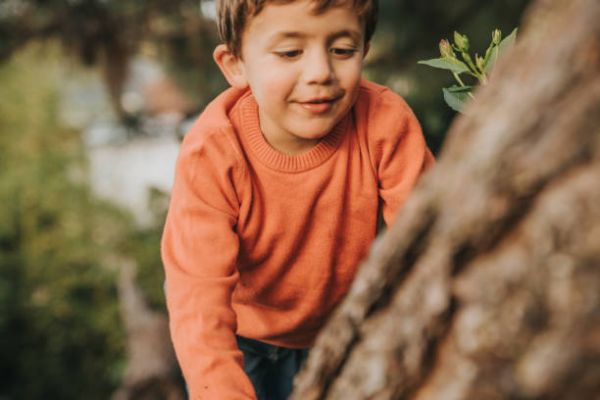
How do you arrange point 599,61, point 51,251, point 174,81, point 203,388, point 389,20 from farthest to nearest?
point 51,251
point 174,81
point 389,20
point 203,388
point 599,61

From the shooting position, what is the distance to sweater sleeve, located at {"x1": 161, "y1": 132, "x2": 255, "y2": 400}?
124 centimetres

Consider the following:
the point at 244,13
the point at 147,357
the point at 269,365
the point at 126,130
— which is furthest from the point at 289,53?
the point at 126,130

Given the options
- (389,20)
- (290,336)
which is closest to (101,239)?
(389,20)

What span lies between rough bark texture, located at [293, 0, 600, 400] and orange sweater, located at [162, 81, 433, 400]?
63cm

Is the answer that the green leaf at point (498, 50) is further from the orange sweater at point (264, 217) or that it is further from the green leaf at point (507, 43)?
the orange sweater at point (264, 217)

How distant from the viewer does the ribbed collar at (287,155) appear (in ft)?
4.59

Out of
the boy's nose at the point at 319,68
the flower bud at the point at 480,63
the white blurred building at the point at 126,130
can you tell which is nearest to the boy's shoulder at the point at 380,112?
the boy's nose at the point at 319,68

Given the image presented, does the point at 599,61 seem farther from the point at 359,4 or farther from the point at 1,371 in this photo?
the point at 1,371

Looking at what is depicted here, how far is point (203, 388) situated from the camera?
123 cm

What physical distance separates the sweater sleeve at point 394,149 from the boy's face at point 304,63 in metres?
0.12

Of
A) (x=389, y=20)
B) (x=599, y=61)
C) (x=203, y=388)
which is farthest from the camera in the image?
(x=389, y=20)

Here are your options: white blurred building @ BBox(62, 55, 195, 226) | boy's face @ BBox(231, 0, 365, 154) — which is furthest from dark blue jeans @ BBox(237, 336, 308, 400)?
white blurred building @ BBox(62, 55, 195, 226)

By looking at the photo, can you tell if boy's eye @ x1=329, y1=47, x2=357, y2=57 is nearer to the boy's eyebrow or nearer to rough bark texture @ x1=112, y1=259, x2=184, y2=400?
the boy's eyebrow

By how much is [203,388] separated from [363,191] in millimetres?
537
